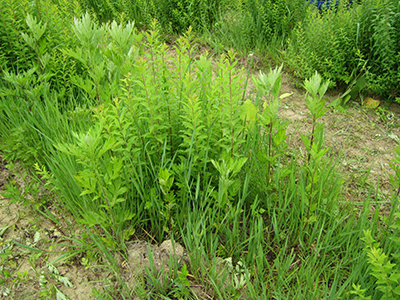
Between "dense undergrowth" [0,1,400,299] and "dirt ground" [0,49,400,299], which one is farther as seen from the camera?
"dirt ground" [0,49,400,299]

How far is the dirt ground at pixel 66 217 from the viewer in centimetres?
183

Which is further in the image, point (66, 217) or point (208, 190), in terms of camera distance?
point (66, 217)

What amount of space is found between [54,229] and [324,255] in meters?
1.66

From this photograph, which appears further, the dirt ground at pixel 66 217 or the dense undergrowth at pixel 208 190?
the dirt ground at pixel 66 217

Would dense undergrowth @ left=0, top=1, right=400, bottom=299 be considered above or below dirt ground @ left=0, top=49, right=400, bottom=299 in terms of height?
above

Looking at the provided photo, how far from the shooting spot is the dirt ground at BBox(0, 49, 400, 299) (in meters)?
1.83

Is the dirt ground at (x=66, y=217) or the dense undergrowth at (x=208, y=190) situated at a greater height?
the dense undergrowth at (x=208, y=190)

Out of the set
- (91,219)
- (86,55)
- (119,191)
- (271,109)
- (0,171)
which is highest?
(86,55)

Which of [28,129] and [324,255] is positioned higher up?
[28,129]

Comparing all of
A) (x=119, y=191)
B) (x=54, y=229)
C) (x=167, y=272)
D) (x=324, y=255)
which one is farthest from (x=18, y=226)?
(x=324, y=255)

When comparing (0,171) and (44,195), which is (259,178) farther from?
(0,171)

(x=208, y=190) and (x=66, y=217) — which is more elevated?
(x=208, y=190)

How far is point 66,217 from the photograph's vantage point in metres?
2.17

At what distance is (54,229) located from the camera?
2.12 m
